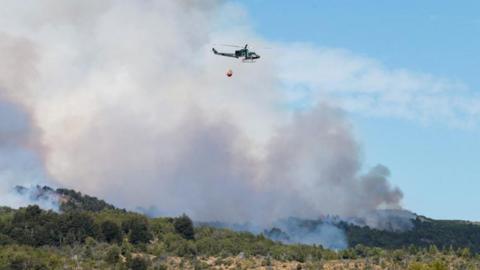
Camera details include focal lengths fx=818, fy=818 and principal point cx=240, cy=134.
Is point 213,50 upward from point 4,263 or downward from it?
upward

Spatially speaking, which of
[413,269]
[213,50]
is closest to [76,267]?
[213,50]

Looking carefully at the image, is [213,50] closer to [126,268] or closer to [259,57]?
[259,57]

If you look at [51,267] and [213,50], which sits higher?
[213,50]

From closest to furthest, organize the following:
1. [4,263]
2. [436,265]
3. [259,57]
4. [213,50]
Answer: [436,265] → [259,57] → [213,50] → [4,263]

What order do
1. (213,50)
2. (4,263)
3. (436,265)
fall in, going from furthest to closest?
(4,263) < (213,50) < (436,265)

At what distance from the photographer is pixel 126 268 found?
198m

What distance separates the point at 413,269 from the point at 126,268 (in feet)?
252

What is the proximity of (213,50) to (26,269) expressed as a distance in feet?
222

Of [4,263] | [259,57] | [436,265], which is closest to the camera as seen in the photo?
[436,265]

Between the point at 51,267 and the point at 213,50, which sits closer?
the point at 213,50

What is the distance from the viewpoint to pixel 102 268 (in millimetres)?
198500

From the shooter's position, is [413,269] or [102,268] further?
[102,268]

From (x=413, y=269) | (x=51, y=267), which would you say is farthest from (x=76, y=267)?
(x=413, y=269)

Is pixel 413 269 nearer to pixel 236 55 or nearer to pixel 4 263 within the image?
pixel 236 55
